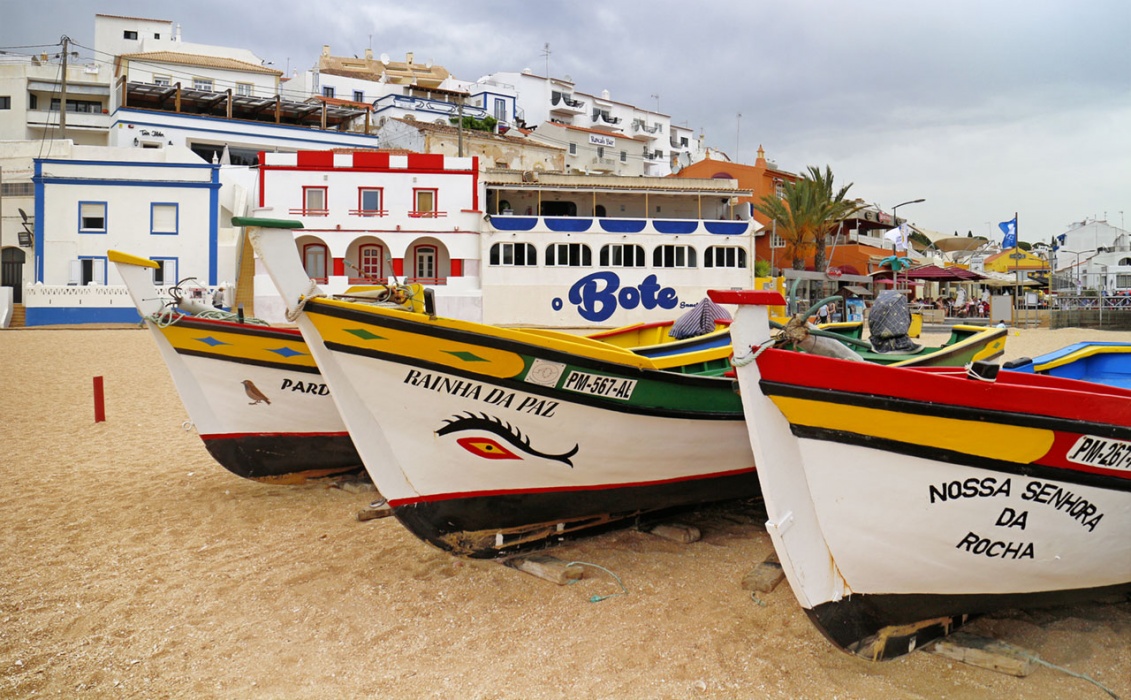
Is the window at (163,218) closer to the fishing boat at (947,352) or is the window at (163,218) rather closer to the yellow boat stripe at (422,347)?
the yellow boat stripe at (422,347)

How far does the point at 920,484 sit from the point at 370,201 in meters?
26.3

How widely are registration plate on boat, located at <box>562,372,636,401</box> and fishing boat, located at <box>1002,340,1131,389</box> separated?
3.43 meters

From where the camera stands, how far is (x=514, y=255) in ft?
92.5

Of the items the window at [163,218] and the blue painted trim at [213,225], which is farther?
the blue painted trim at [213,225]

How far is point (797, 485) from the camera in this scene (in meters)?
3.62

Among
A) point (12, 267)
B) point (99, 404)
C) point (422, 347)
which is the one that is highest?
point (12, 267)

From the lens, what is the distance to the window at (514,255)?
92.1 feet

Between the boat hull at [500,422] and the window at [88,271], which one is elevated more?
the window at [88,271]

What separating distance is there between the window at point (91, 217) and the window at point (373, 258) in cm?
970

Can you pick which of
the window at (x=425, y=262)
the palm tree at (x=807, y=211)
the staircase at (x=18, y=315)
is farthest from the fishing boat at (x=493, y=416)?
the palm tree at (x=807, y=211)

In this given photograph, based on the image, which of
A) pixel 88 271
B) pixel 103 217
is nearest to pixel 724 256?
pixel 103 217

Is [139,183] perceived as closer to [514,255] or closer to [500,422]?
[514,255]

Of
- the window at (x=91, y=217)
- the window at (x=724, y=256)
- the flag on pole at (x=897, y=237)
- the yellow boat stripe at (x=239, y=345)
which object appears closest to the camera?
the yellow boat stripe at (x=239, y=345)

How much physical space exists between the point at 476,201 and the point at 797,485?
25.5 metres
